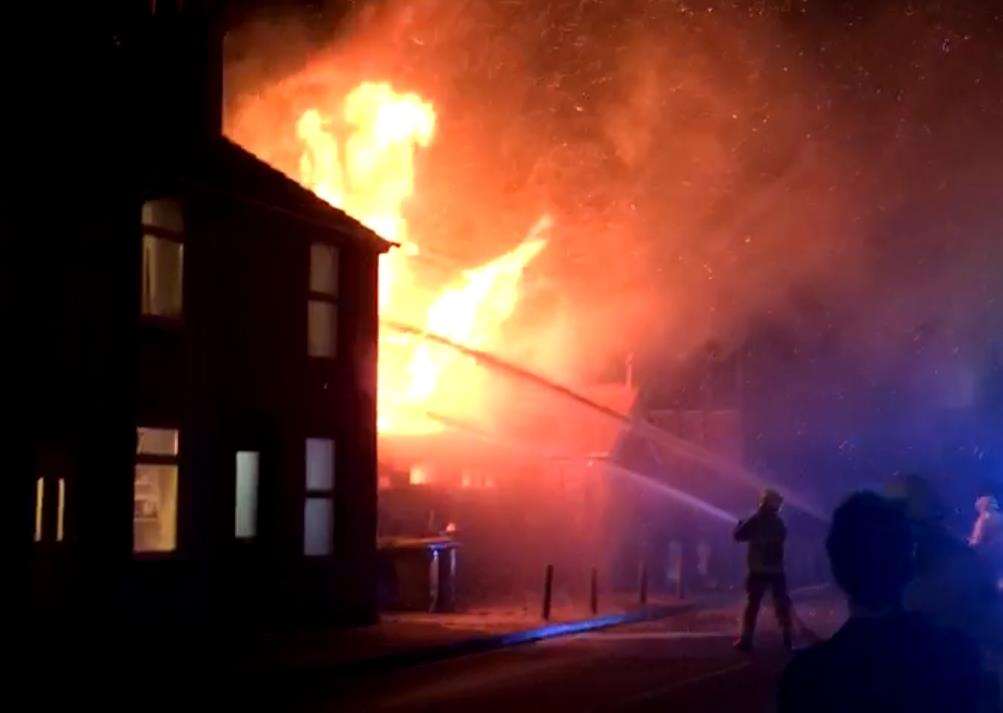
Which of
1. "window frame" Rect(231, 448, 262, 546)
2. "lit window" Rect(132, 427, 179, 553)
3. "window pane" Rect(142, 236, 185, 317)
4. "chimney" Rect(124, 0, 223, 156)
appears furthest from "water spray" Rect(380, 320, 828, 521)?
"lit window" Rect(132, 427, 179, 553)

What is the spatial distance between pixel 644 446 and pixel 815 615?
12081 mm

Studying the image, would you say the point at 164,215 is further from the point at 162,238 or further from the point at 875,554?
the point at 875,554

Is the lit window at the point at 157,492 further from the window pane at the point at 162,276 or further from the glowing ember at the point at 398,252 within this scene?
the glowing ember at the point at 398,252

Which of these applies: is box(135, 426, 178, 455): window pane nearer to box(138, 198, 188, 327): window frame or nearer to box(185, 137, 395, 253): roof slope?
box(138, 198, 188, 327): window frame

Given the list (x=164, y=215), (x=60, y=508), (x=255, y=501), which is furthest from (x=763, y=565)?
(x=164, y=215)

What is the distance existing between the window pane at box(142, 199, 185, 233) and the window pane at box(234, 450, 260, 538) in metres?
3.32

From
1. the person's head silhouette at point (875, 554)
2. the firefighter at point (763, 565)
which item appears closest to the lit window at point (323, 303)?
the firefighter at point (763, 565)

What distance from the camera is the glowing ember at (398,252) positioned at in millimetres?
29359

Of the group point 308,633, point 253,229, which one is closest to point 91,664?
point 308,633

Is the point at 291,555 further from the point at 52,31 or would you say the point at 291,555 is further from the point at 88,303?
the point at 52,31

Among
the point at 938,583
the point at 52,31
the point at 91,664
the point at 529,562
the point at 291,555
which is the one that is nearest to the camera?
the point at 938,583

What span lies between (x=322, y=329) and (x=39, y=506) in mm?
5559

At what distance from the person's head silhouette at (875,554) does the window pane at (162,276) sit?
52.7 feet

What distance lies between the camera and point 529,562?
30.1m
